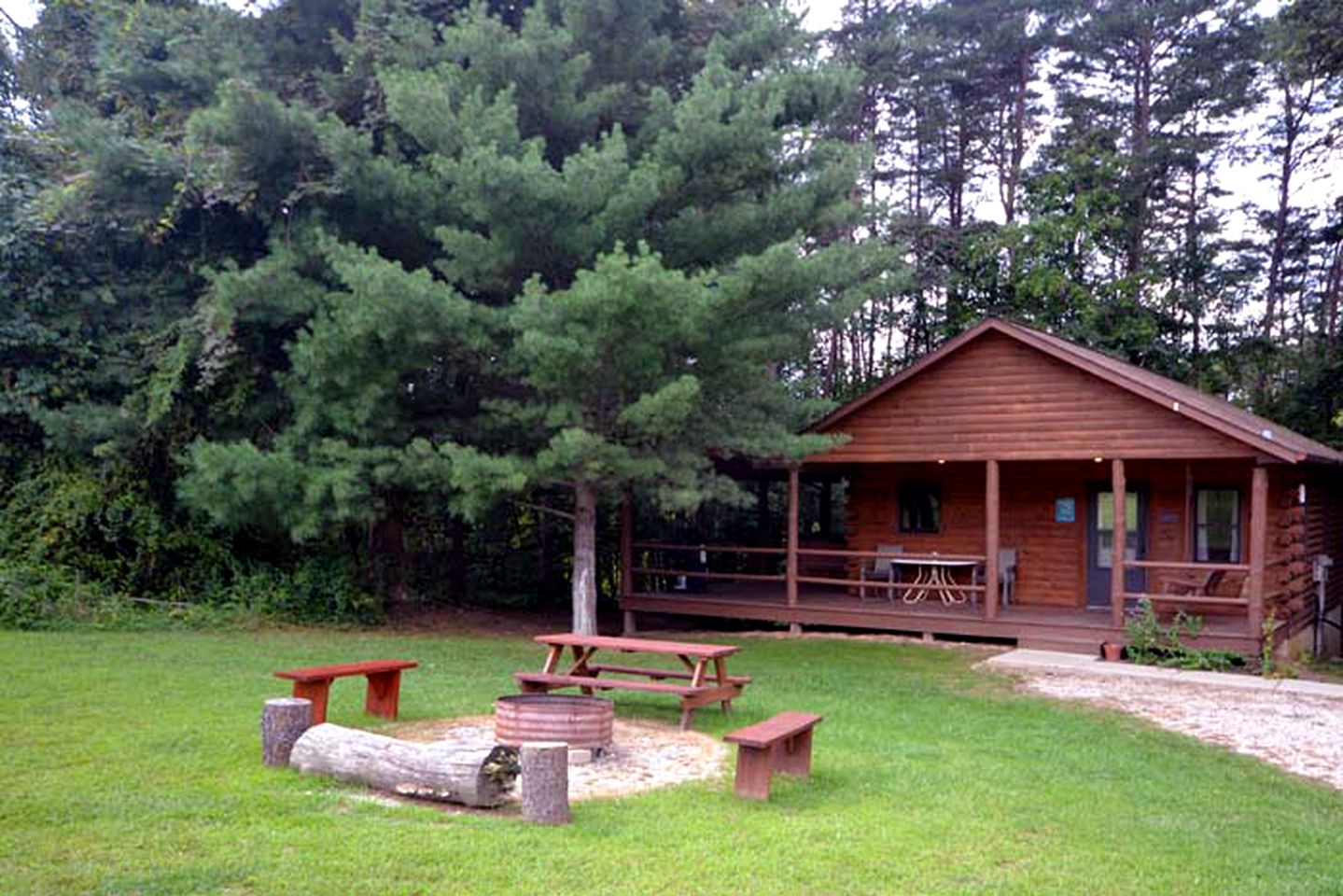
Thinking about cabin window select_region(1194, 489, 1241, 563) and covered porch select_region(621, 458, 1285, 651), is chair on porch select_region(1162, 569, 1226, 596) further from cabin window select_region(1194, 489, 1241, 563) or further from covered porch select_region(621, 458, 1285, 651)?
cabin window select_region(1194, 489, 1241, 563)

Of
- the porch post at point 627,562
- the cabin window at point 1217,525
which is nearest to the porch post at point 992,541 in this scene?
the cabin window at point 1217,525

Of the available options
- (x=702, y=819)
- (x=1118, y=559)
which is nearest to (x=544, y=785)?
(x=702, y=819)

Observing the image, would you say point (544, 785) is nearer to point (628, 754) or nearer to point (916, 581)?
point (628, 754)

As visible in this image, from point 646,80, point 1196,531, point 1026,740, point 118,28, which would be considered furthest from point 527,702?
point 118,28

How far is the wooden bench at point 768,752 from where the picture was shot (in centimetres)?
661

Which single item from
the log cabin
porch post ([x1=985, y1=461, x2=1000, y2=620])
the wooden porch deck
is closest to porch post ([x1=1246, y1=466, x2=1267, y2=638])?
the log cabin

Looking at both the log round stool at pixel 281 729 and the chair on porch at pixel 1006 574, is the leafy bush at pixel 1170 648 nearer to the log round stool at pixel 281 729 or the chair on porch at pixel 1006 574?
the chair on porch at pixel 1006 574

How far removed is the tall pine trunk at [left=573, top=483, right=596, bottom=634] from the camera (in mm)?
14469

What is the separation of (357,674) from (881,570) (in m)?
11.2

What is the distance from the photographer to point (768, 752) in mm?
6652

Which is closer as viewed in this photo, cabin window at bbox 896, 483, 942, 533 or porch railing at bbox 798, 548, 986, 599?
porch railing at bbox 798, 548, 986, 599

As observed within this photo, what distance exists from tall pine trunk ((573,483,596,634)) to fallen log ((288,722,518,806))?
7.61 meters

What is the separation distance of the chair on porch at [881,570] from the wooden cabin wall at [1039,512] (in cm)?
19

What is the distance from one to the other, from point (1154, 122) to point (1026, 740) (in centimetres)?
2335
